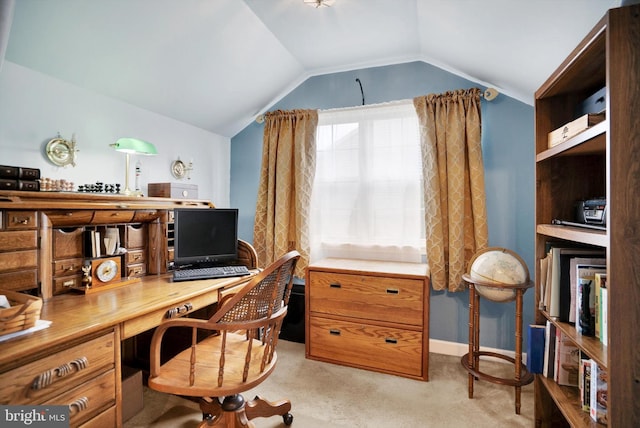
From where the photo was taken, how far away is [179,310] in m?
1.66

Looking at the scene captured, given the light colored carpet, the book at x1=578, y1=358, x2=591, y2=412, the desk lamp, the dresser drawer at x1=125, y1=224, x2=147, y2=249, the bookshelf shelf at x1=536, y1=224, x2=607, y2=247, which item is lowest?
the light colored carpet

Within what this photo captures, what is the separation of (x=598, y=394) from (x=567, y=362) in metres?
0.31

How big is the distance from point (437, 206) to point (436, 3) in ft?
4.54

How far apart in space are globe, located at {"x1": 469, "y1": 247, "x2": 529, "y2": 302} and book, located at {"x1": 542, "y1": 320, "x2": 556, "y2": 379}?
355 millimetres

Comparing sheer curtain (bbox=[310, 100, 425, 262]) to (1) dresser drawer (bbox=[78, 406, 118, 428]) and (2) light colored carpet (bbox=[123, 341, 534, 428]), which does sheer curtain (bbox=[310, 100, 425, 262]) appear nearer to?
(2) light colored carpet (bbox=[123, 341, 534, 428])

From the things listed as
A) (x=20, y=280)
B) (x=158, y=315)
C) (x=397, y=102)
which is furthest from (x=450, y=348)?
(x=20, y=280)

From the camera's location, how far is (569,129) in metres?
1.36

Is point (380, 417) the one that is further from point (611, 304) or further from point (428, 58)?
point (428, 58)

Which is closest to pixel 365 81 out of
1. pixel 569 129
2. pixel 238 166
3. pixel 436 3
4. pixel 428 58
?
pixel 428 58

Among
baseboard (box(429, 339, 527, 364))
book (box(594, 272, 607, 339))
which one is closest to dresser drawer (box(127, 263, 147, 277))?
baseboard (box(429, 339, 527, 364))

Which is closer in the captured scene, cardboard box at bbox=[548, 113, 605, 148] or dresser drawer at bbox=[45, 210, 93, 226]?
cardboard box at bbox=[548, 113, 605, 148]

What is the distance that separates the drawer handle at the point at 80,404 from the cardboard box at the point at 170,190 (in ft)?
4.75

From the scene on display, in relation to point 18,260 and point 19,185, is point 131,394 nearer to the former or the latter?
point 18,260

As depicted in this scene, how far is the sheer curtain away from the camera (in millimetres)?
2775
